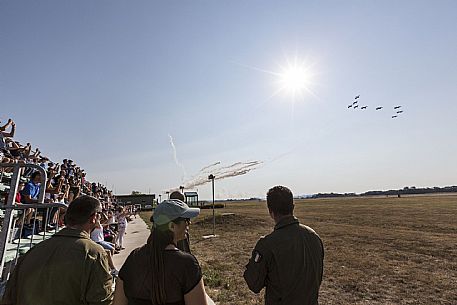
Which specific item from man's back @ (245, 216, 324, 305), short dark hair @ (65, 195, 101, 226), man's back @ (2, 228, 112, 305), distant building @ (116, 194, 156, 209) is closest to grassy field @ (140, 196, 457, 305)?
man's back @ (245, 216, 324, 305)

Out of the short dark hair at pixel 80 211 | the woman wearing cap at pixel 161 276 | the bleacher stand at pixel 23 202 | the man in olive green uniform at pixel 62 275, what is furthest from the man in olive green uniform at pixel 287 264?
the bleacher stand at pixel 23 202

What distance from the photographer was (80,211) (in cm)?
238

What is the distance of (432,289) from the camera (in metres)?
7.51

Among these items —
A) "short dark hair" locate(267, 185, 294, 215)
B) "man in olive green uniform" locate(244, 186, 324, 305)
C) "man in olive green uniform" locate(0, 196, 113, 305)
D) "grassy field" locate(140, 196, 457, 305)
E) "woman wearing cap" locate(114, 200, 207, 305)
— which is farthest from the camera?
"grassy field" locate(140, 196, 457, 305)

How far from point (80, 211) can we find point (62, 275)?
455 millimetres

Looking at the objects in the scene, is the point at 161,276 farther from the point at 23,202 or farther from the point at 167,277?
the point at 23,202

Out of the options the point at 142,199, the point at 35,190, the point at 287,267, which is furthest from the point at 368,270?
the point at 142,199

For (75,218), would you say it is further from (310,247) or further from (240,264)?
(240,264)

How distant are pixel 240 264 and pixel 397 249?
7150 mm

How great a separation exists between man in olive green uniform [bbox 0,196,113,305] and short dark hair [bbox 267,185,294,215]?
152cm

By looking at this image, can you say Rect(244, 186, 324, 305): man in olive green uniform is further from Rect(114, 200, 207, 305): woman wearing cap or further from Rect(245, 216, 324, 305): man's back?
Rect(114, 200, 207, 305): woman wearing cap

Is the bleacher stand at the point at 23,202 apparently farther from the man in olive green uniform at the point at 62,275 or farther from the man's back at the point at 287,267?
the man's back at the point at 287,267

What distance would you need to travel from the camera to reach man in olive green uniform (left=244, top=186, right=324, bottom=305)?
2711mm

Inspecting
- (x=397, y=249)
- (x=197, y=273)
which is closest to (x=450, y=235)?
(x=397, y=249)
